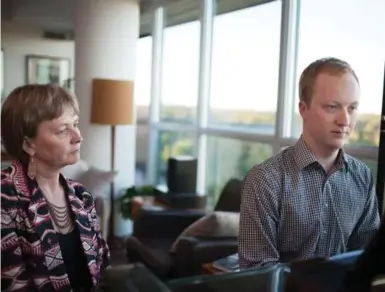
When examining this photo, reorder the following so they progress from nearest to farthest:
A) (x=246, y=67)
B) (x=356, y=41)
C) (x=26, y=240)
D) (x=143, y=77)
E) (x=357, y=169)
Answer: (x=26, y=240), (x=357, y=169), (x=143, y=77), (x=356, y=41), (x=246, y=67)

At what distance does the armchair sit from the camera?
1.40 meters

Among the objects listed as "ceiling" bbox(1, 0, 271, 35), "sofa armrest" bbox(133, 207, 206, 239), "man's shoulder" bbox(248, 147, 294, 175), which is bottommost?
"sofa armrest" bbox(133, 207, 206, 239)

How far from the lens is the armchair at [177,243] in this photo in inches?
55.0

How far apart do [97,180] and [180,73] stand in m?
1.11

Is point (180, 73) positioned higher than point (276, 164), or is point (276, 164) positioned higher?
point (180, 73)

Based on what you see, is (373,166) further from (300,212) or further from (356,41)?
(356,41)

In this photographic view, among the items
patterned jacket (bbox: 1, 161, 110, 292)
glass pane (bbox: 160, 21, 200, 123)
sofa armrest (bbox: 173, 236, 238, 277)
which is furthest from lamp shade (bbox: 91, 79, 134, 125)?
patterned jacket (bbox: 1, 161, 110, 292)

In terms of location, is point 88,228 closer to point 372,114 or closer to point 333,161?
point 333,161

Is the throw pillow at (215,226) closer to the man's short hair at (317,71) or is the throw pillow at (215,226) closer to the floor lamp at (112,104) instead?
the floor lamp at (112,104)

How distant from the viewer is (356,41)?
2375mm

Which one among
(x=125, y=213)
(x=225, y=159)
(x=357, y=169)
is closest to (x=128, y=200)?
(x=125, y=213)

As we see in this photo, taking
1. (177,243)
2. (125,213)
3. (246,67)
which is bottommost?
(177,243)

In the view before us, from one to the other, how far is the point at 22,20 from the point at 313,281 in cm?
98

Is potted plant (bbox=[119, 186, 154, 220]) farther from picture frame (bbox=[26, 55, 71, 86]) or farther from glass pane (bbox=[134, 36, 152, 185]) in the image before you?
picture frame (bbox=[26, 55, 71, 86])
